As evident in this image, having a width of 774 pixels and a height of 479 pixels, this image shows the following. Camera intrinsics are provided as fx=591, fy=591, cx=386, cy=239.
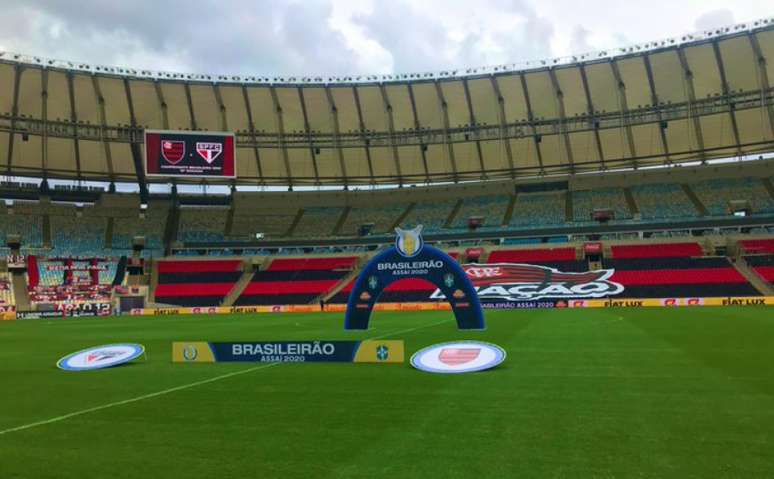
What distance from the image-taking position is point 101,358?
16.5 meters

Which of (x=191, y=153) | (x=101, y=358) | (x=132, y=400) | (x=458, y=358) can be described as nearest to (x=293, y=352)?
(x=458, y=358)

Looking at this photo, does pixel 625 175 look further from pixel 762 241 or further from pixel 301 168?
pixel 301 168

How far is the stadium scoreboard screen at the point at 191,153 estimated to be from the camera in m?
49.9

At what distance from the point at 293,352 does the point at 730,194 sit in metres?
53.3

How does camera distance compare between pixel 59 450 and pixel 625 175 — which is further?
pixel 625 175

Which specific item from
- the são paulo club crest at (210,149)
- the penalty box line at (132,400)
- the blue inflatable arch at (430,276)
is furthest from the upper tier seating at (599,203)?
the penalty box line at (132,400)

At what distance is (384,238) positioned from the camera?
61.9 meters

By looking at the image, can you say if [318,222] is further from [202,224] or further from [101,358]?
[101,358]

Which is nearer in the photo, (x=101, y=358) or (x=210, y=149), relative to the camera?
(x=101, y=358)

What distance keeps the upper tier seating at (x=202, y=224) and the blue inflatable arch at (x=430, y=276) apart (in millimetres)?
44887

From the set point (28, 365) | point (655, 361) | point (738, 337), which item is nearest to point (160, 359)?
point (28, 365)

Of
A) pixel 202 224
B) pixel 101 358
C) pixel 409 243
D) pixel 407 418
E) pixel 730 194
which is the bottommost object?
pixel 407 418

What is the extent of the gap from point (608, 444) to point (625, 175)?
5755cm

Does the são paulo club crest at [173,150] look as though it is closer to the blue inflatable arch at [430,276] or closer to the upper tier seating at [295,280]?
the upper tier seating at [295,280]
